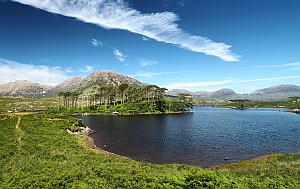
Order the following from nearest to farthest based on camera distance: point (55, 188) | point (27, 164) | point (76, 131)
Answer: point (55, 188) → point (27, 164) → point (76, 131)

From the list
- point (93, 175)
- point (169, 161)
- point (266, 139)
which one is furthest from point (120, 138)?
point (93, 175)

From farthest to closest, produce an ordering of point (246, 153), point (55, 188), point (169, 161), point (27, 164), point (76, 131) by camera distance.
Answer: point (76, 131) → point (246, 153) → point (169, 161) → point (27, 164) → point (55, 188)

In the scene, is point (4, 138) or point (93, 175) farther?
point (4, 138)

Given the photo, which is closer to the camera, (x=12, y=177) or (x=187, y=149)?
(x=12, y=177)

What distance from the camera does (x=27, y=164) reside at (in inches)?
1487

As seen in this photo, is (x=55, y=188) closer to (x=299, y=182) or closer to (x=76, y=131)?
(x=299, y=182)

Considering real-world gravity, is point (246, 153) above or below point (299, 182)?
below

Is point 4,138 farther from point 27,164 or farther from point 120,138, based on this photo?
point 120,138

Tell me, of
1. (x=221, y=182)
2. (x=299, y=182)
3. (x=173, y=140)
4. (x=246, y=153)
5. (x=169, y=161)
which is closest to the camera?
(x=221, y=182)

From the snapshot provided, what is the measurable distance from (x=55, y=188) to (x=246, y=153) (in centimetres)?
5650

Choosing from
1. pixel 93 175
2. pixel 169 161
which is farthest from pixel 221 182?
pixel 169 161

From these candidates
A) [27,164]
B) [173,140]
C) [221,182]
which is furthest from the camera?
[173,140]

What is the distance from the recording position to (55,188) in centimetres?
2453

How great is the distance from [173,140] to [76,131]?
3618 cm
